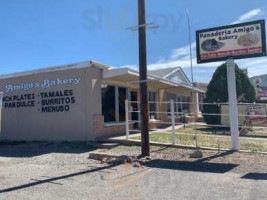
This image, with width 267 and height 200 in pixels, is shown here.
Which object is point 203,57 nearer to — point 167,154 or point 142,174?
point 167,154

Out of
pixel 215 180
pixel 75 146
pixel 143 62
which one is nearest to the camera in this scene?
pixel 215 180

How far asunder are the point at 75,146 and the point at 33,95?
386 centimetres

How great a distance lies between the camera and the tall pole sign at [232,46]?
12.2 m

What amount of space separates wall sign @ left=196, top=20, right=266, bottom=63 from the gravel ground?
10.6 feet

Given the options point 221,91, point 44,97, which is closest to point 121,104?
point 44,97

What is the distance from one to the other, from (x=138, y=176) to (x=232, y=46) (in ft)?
19.2

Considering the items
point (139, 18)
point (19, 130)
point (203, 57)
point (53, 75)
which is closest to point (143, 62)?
point (139, 18)

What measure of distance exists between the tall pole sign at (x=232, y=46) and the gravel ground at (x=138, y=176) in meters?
1.97

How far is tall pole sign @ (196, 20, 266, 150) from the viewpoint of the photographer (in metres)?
12.2

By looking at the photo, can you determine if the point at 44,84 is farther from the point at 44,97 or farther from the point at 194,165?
the point at 194,165

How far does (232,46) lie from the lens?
12.6 m

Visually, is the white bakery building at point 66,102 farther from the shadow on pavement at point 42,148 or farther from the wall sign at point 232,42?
the wall sign at point 232,42

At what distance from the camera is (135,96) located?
65.8 feet

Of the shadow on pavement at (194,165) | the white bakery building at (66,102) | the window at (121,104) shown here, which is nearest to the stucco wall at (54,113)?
the white bakery building at (66,102)
